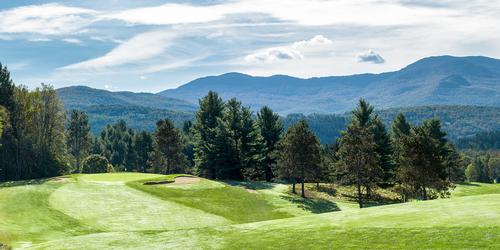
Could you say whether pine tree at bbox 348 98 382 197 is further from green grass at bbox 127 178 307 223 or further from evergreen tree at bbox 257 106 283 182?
green grass at bbox 127 178 307 223

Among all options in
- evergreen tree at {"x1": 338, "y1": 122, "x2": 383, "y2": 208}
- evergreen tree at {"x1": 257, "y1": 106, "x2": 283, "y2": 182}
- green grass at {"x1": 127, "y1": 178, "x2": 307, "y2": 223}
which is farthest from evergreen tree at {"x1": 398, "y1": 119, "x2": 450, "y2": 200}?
evergreen tree at {"x1": 257, "y1": 106, "x2": 283, "y2": 182}

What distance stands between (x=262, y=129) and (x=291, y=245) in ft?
235

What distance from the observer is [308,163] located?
6875 centimetres

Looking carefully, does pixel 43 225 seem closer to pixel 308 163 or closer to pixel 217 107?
pixel 308 163

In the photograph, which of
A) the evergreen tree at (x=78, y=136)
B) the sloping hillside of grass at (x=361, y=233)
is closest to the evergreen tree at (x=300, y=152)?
the sloping hillside of grass at (x=361, y=233)

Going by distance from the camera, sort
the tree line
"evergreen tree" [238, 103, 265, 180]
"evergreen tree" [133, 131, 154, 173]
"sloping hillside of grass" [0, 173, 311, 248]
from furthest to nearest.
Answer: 1. "evergreen tree" [133, 131, 154, 173]
2. "evergreen tree" [238, 103, 265, 180]
3. the tree line
4. "sloping hillside of grass" [0, 173, 311, 248]

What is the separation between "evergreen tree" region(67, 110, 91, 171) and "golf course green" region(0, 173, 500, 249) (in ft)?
257

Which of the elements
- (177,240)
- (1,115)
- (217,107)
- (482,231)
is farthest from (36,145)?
(482,231)

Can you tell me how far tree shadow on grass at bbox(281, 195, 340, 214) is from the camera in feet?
197

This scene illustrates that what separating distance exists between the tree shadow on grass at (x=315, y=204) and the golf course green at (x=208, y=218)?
0.44 metres

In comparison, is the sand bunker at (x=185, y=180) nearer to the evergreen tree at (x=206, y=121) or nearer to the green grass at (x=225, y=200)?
the green grass at (x=225, y=200)

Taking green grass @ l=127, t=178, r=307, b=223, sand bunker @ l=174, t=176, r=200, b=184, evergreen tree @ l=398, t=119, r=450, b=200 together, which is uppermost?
evergreen tree @ l=398, t=119, r=450, b=200

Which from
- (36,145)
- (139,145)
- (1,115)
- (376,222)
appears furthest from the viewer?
(139,145)

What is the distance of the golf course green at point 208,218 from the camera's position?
90.6 feet
